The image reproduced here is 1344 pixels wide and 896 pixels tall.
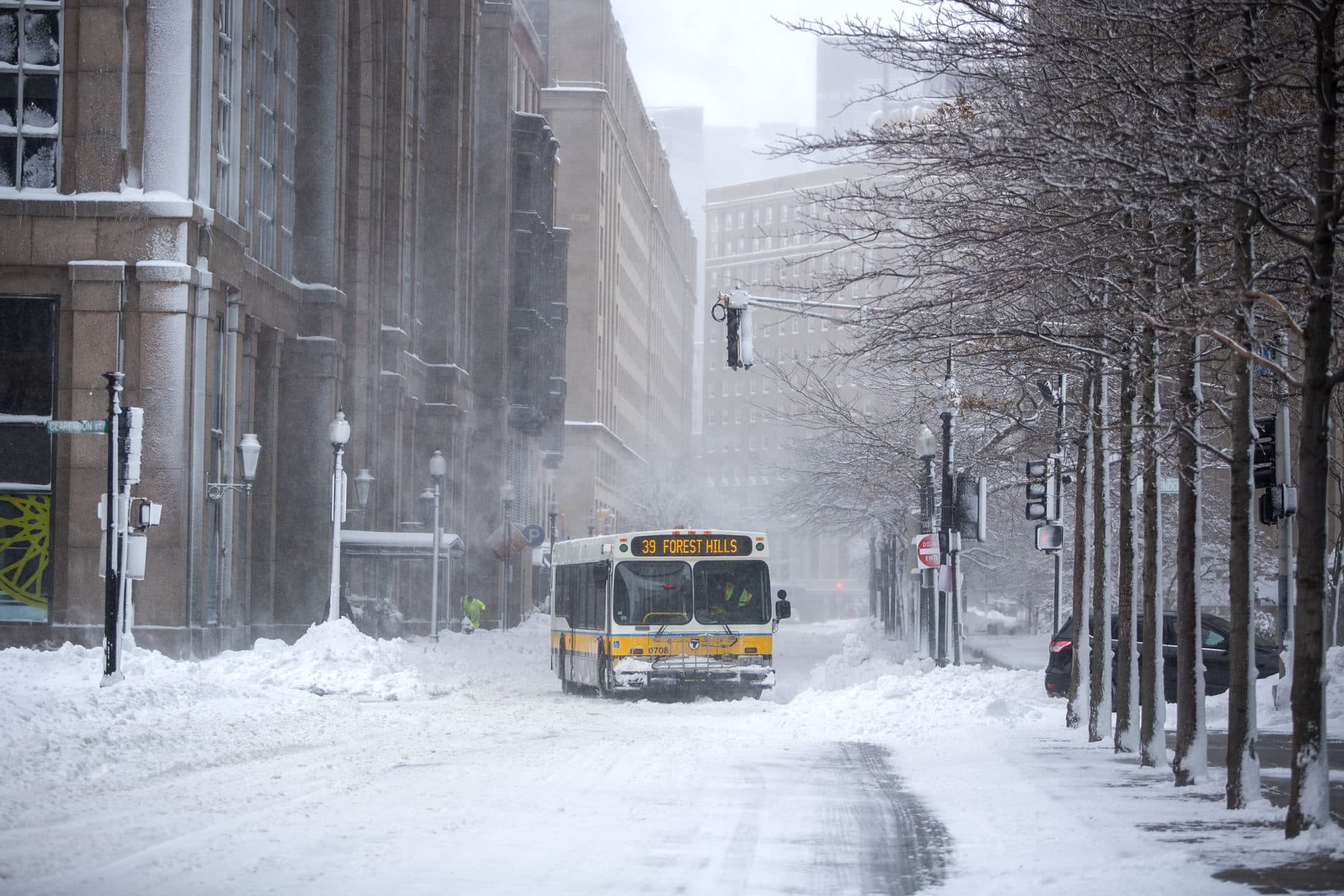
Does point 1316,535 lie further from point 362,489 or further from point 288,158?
point 362,489

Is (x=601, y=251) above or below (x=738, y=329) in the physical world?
above

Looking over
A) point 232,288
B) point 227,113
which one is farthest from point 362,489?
point 227,113

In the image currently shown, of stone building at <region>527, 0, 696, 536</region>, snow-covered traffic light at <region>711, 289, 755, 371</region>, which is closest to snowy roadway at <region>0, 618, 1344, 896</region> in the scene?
snow-covered traffic light at <region>711, 289, 755, 371</region>

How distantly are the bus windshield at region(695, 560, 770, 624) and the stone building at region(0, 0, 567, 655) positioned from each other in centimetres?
1074

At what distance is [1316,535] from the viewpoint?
10.3 metres

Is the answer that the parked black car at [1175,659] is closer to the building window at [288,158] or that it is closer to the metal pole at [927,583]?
the metal pole at [927,583]

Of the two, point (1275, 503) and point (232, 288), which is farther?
point (232, 288)

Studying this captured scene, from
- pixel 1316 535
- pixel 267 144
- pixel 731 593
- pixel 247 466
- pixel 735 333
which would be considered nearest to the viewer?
pixel 1316 535

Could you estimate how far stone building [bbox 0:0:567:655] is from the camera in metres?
31.8

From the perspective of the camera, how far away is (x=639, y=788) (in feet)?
45.5

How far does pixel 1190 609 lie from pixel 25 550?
24.7 m

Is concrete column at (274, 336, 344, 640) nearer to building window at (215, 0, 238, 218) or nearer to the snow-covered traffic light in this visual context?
building window at (215, 0, 238, 218)

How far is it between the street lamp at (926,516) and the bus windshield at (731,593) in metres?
5.10

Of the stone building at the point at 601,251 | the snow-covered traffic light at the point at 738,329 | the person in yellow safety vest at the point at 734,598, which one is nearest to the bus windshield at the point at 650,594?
the person in yellow safety vest at the point at 734,598
